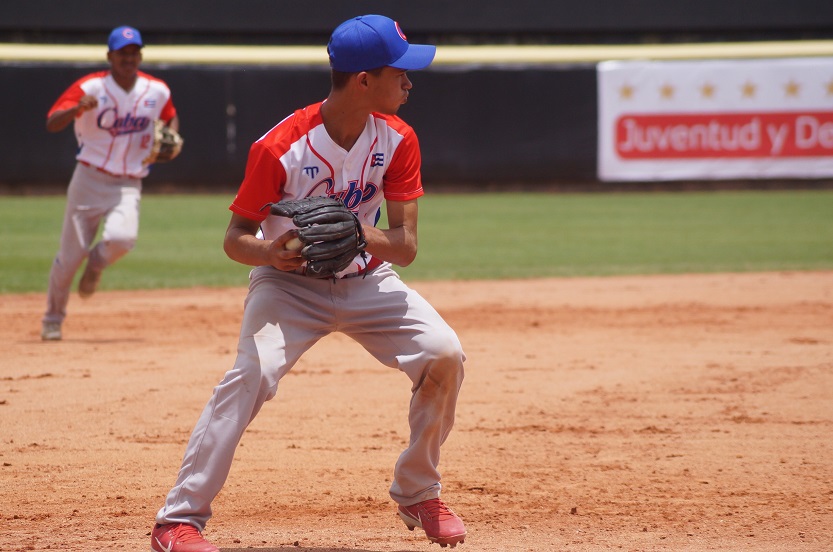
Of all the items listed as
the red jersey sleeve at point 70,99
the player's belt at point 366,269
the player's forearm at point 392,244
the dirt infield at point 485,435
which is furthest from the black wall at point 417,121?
the player's forearm at point 392,244

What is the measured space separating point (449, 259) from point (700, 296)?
347 centimetres

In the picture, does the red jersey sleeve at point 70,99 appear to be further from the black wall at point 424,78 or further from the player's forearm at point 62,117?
the black wall at point 424,78

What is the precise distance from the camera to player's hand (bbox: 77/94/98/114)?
23.9 ft

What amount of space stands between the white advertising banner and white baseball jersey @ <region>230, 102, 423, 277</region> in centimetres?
1585

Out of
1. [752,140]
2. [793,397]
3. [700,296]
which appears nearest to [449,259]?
[700,296]

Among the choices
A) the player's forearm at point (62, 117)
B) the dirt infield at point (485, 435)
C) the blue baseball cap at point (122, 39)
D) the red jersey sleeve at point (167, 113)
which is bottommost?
the dirt infield at point (485, 435)

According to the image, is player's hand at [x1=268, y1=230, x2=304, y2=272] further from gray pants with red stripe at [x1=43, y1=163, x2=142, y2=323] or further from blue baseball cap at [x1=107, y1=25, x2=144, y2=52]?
blue baseball cap at [x1=107, y1=25, x2=144, y2=52]

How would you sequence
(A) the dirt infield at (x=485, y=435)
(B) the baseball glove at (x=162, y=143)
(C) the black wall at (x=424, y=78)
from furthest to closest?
1. (C) the black wall at (x=424, y=78)
2. (B) the baseball glove at (x=162, y=143)
3. (A) the dirt infield at (x=485, y=435)

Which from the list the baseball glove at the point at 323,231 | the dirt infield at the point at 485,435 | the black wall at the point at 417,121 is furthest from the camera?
the black wall at the point at 417,121

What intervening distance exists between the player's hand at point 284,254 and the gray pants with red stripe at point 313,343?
0.22 meters

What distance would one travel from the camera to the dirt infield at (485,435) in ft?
12.6

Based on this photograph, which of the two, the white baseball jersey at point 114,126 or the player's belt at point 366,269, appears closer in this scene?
the player's belt at point 366,269

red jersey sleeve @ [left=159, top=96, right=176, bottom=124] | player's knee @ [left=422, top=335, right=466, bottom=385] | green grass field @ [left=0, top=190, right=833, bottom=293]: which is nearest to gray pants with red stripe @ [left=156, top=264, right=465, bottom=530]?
player's knee @ [left=422, top=335, right=466, bottom=385]

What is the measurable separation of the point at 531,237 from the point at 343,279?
35.5 feet
